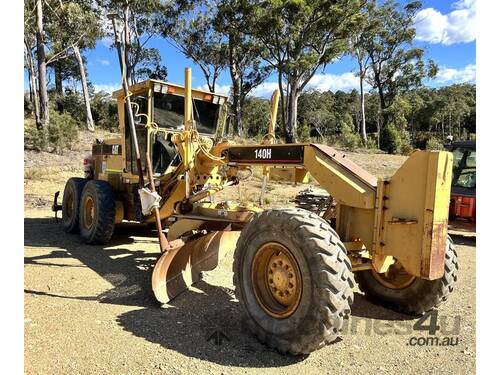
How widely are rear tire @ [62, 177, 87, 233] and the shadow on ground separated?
1330 millimetres

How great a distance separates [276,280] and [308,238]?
0.59 meters

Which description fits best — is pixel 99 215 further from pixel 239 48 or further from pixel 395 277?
pixel 239 48

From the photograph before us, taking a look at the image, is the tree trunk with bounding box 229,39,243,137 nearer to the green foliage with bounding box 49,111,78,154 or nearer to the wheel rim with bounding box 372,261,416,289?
the green foliage with bounding box 49,111,78,154

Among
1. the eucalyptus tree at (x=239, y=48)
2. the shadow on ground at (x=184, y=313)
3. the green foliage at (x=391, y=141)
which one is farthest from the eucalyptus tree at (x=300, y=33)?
the shadow on ground at (x=184, y=313)

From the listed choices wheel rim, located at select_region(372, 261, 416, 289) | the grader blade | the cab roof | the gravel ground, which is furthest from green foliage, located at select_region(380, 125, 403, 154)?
wheel rim, located at select_region(372, 261, 416, 289)

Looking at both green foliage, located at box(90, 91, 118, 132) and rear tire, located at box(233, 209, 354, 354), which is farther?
green foliage, located at box(90, 91, 118, 132)

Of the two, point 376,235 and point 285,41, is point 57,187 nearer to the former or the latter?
point 376,235

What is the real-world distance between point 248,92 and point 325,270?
1320 inches

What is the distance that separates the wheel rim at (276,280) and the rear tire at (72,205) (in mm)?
5250

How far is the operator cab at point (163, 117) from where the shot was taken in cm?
659

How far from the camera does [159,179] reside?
668 centimetres

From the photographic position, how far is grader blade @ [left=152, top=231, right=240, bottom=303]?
191 inches

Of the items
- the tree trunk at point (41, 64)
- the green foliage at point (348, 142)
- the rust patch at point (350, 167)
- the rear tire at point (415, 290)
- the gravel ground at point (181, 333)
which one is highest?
the tree trunk at point (41, 64)

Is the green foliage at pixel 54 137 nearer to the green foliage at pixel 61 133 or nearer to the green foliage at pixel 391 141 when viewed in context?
the green foliage at pixel 61 133
